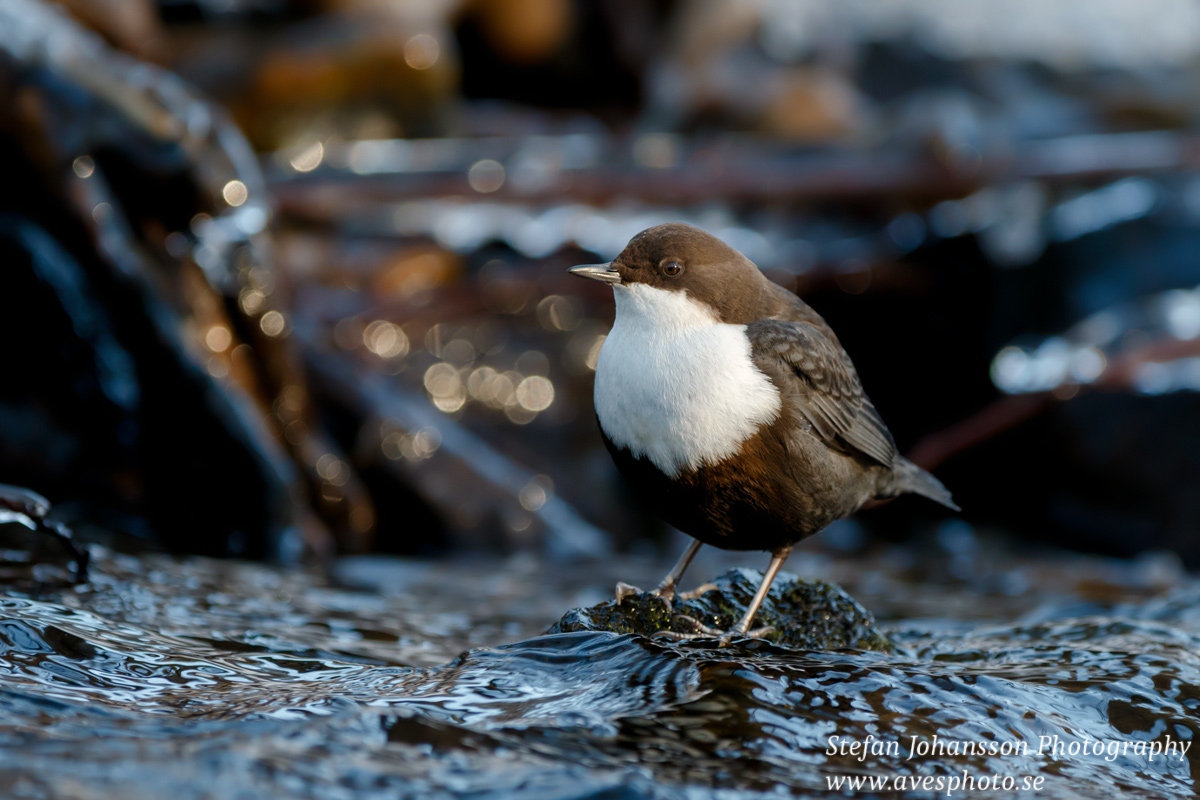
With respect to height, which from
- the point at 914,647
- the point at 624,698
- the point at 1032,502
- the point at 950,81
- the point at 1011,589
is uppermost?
the point at 950,81

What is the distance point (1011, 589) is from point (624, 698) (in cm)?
390

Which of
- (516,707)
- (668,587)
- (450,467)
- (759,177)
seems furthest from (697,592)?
(759,177)

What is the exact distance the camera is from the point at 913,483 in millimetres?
3797

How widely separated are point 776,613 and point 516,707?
1.02 metres

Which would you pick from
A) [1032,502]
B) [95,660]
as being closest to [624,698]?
[95,660]

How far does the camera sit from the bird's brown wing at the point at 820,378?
3.17 m

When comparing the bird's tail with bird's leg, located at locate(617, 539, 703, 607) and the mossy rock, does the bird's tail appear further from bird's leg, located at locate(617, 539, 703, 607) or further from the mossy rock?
bird's leg, located at locate(617, 539, 703, 607)

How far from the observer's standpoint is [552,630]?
309cm

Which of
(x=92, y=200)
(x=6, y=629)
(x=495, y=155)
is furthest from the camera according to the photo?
(x=495, y=155)

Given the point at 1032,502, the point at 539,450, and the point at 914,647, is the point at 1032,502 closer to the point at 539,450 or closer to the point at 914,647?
the point at 539,450

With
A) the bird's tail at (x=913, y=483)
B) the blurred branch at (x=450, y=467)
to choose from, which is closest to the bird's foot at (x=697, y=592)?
the bird's tail at (x=913, y=483)

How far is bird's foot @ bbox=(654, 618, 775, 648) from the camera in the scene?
9.80 feet

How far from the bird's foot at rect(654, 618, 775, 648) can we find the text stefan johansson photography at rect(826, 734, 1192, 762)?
530 millimetres

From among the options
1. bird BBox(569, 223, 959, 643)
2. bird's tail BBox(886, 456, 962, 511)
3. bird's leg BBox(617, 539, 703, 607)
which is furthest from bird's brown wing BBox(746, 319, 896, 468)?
bird's leg BBox(617, 539, 703, 607)
